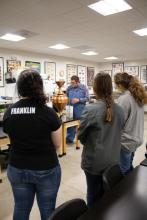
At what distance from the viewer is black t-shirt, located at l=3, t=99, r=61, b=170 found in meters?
1.27

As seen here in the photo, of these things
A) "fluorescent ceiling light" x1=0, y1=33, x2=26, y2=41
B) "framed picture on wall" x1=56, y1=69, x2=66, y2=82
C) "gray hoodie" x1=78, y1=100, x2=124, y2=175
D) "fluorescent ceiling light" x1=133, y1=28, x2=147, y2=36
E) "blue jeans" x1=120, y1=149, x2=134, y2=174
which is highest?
"fluorescent ceiling light" x1=0, y1=33, x2=26, y2=41

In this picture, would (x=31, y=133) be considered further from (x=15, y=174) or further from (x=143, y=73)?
(x=143, y=73)

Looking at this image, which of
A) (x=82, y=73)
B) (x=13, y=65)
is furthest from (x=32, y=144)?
(x=82, y=73)

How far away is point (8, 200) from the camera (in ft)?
8.05

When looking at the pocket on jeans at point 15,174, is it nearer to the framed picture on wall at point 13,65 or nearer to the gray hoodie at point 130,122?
the gray hoodie at point 130,122

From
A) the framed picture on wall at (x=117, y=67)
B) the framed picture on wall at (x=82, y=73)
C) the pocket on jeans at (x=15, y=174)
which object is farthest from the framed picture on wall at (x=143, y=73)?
the pocket on jeans at (x=15, y=174)

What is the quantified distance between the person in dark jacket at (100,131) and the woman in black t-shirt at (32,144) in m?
0.29

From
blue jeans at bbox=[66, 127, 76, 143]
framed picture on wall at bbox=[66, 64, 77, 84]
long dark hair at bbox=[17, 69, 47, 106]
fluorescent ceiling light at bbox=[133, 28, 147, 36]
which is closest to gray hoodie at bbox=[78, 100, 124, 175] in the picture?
long dark hair at bbox=[17, 69, 47, 106]

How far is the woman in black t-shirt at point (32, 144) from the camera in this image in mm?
1276

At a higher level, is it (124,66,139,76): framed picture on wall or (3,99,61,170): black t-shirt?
(124,66,139,76): framed picture on wall

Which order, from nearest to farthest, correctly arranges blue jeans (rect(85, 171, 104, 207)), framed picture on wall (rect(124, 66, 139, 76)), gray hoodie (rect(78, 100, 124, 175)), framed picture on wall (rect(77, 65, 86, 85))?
gray hoodie (rect(78, 100, 124, 175)) < blue jeans (rect(85, 171, 104, 207)) < framed picture on wall (rect(77, 65, 86, 85)) < framed picture on wall (rect(124, 66, 139, 76))

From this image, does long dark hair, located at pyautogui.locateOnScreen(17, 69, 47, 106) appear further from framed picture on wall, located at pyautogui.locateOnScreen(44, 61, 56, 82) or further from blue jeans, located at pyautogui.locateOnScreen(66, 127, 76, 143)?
framed picture on wall, located at pyautogui.locateOnScreen(44, 61, 56, 82)

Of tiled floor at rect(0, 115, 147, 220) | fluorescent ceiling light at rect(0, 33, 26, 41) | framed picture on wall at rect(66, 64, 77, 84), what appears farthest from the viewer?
framed picture on wall at rect(66, 64, 77, 84)

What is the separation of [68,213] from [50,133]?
0.51m
